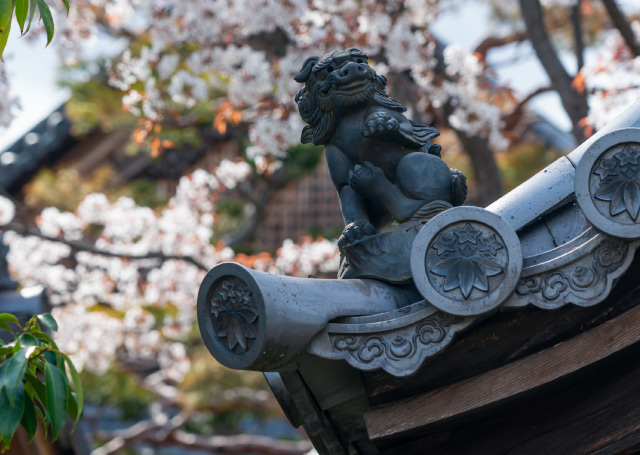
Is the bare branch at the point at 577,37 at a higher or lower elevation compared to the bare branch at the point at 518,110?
higher

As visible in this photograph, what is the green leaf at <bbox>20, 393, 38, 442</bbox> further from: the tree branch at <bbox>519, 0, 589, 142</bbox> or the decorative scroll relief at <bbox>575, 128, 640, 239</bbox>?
the tree branch at <bbox>519, 0, 589, 142</bbox>

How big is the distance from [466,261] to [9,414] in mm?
1168

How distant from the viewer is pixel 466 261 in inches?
57.9

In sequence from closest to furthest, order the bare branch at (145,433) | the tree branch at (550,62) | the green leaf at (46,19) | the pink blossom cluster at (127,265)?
1. the green leaf at (46,19)
2. the tree branch at (550,62)
3. the pink blossom cluster at (127,265)
4. the bare branch at (145,433)

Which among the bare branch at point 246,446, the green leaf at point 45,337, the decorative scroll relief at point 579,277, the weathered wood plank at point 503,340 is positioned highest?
the green leaf at point 45,337

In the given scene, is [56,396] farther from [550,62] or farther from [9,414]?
[550,62]

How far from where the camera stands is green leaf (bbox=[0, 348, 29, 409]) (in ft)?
4.86

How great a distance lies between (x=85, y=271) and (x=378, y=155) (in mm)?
6904

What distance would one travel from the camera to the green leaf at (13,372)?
1.48m

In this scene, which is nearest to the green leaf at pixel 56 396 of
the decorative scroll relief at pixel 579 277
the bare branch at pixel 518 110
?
the decorative scroll relief at pixel 579 277

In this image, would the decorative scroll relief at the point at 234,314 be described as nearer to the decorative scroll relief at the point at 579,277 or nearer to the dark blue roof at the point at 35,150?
the decorative scroll relief at the point at 579,277

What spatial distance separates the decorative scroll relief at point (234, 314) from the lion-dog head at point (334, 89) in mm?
633

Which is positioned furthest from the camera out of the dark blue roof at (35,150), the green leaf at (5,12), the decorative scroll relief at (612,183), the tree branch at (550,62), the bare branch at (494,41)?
the dark blue roof at (35,150)

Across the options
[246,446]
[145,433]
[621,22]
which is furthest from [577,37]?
[145,433]
